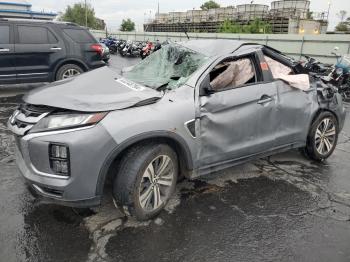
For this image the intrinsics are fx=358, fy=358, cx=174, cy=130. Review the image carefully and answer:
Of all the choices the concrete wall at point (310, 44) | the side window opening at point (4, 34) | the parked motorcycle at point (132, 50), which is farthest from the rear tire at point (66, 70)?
the parked motorcycle at point (132, 50)

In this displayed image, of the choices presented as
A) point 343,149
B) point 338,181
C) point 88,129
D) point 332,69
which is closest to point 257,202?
point 338,181

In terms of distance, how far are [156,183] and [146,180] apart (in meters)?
0.13

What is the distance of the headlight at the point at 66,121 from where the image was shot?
299 cm

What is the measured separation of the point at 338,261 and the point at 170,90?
216 centimetres

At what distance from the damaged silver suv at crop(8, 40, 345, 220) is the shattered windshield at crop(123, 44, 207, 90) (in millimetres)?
17

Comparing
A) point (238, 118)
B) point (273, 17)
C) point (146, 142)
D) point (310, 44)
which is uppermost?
point (273, 17)

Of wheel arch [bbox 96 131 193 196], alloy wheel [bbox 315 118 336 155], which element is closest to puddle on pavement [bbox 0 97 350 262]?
wheel arch [bbox 96 131 193 196]

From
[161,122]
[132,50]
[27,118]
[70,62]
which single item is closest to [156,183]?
[161,122]

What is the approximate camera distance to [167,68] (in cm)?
430

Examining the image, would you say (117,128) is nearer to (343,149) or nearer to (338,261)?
(338,261)

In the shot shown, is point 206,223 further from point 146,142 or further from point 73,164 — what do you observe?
point 73,164

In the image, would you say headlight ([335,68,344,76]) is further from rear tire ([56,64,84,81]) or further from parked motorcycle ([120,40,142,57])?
parked motorcycle ([120,40,142,57])

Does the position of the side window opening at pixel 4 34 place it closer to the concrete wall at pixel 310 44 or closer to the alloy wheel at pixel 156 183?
the alloy wheel at pixel 156 183

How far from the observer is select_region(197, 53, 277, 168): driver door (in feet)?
12.1
